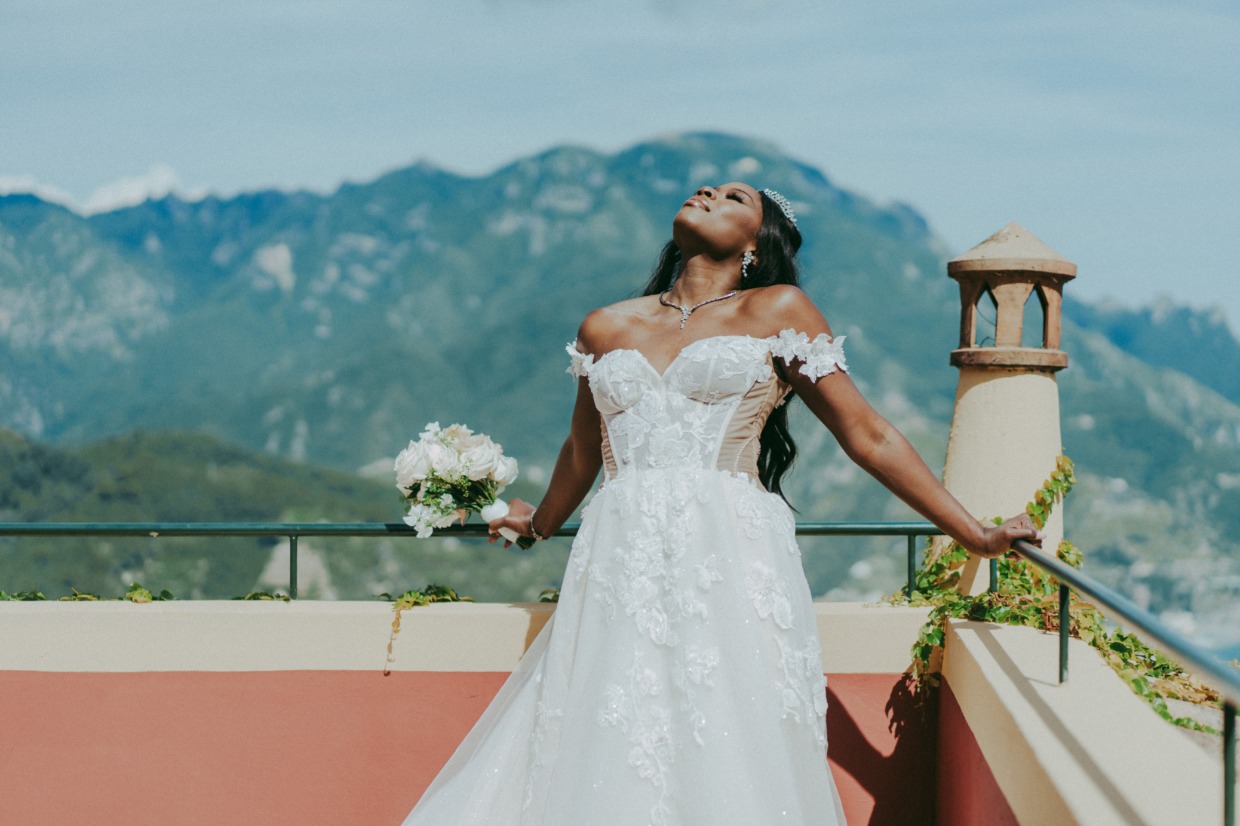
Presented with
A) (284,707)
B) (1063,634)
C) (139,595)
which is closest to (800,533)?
(1063,634)

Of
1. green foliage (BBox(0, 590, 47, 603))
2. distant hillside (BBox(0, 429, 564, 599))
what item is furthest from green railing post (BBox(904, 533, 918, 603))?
distant hillside (BBox(0, 429, 564, 599))

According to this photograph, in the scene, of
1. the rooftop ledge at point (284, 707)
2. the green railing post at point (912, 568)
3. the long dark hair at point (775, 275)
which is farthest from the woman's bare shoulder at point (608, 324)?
the green railing post at point (912, 568)

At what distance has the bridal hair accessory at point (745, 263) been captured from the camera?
10.9 feet

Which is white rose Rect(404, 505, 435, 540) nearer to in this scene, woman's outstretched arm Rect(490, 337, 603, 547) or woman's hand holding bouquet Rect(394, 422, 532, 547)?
woman's hand holding bouquet Rect(394, 422, 532, 547)

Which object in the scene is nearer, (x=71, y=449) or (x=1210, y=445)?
(x=71, y=449)

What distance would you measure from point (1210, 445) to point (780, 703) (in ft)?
619

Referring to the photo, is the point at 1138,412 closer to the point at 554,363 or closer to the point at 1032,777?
the point at 554,363

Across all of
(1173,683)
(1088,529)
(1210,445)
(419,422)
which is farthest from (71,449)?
(1210,445)

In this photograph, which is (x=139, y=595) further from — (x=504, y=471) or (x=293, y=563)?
(x=504, y=471)

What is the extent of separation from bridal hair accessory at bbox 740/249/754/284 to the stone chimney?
41.1 inches

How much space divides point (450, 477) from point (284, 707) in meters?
0.84

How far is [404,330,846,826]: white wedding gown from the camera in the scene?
8.83 feet

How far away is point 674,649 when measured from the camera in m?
2.80

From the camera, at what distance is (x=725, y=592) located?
2.85 m
